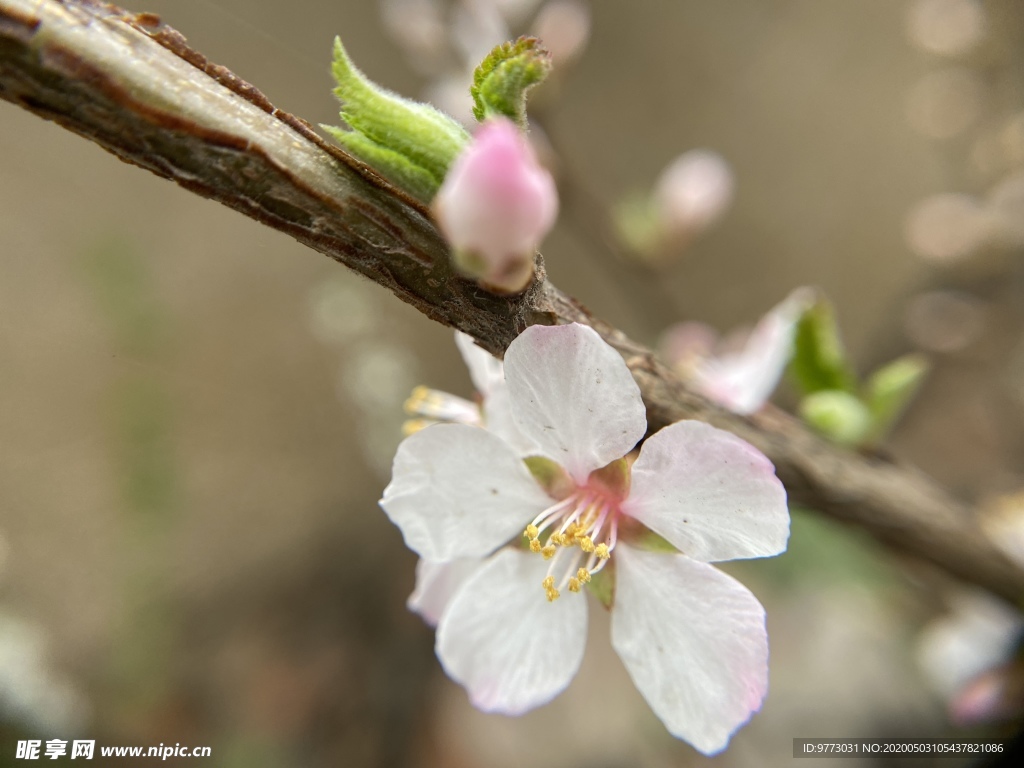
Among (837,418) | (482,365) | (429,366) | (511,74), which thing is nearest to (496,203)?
(511,74)

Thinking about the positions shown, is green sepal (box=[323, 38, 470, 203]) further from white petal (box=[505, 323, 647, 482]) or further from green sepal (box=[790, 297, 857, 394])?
green sepal (box=[790, 297, 857, 394])

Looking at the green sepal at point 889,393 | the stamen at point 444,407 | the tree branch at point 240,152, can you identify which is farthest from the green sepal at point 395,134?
the green sepal at point 889,393

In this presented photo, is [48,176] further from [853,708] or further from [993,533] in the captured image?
[853,708]

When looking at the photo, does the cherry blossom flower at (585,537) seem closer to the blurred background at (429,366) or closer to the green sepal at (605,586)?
the green sepal at (605,586)

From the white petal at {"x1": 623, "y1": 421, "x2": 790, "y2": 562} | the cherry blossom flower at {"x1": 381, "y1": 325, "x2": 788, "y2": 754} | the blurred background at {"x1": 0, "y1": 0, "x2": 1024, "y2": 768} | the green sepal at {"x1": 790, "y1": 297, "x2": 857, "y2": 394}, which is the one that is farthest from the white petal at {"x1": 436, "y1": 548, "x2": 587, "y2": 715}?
the blurred background at {"x1": 0, "y1": 0, "x2": 1024, "y2": 768}

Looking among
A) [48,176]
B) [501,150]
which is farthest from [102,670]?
[501,150]
